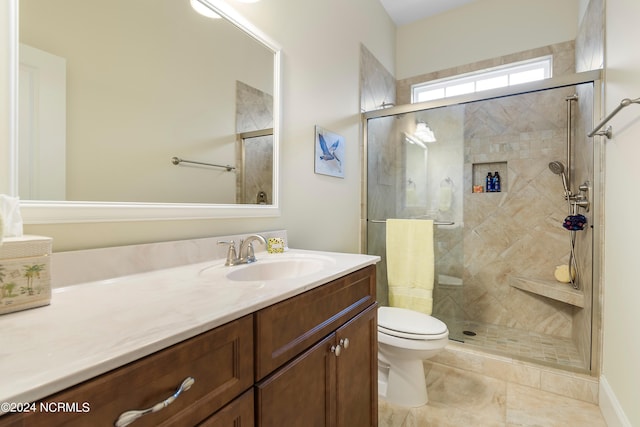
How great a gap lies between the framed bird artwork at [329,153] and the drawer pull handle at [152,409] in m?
1.48

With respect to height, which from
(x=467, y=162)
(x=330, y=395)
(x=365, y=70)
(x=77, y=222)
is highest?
(x=365, y=70)

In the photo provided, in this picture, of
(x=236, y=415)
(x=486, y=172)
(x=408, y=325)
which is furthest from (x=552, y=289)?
(x=236, y=415)

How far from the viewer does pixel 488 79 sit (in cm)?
285

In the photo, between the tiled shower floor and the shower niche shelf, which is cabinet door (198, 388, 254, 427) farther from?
the shower niche shelf

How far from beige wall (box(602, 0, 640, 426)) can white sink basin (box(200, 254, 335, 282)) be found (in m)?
1.30

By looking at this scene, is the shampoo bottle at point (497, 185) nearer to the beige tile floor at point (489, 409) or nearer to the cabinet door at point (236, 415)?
the beige tile floor at point (489, 409)

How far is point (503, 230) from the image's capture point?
267cm

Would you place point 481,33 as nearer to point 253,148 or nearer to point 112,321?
point 253,148

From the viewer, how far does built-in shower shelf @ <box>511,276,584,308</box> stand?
212cm

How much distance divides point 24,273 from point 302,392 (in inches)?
28.8

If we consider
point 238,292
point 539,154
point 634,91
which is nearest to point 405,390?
point 238,292

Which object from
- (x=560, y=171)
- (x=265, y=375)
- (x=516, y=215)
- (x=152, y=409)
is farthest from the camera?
(x=516, y=215)

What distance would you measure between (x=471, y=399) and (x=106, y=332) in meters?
1.94

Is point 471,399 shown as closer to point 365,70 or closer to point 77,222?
point 77,222
